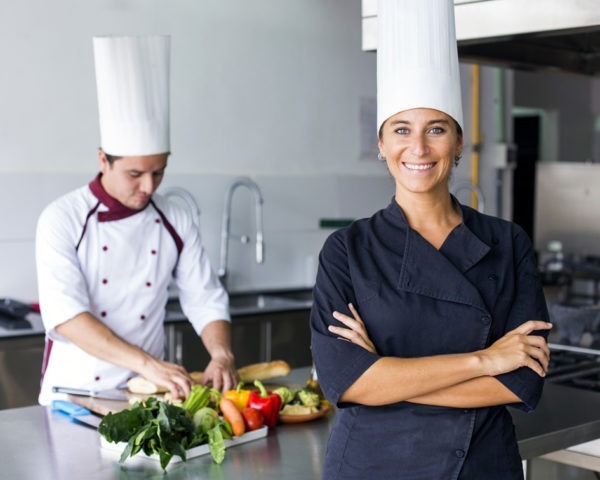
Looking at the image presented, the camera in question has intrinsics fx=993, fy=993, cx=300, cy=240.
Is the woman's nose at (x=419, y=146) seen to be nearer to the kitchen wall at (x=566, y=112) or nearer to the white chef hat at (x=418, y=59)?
the white chef hat at (x=418, y=59)

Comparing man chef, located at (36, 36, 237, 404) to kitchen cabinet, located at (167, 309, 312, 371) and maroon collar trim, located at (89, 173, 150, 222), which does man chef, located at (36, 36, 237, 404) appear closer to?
maroon collar trim, located at (89, 173, 150, 222)

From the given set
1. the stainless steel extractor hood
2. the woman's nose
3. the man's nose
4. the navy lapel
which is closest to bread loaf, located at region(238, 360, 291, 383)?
the man's nose

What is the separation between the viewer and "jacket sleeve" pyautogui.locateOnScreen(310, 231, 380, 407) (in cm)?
169

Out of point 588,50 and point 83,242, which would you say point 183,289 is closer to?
point 83,242

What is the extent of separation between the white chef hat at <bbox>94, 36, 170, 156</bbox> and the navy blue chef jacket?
47.0 inches

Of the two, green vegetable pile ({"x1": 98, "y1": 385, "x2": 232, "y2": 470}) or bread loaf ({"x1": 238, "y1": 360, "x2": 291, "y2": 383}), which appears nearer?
green vegetable pile ({"x1": 98, "y1": 385, "x2": 232, "y2": 470})

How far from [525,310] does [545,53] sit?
1.48 m

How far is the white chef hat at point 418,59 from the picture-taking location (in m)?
1.80

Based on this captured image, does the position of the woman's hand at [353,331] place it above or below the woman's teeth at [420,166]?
below

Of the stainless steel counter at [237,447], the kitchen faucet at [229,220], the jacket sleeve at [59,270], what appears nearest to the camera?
the stainless steel counter at [237,447]

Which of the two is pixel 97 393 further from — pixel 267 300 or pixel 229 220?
pixel 267 300

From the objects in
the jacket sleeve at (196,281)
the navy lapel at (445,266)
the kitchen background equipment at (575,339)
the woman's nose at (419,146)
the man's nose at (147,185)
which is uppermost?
the woman's nose at (419,146)

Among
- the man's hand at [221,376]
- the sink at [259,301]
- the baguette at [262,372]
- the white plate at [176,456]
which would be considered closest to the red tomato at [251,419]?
the white plate at [176,456]

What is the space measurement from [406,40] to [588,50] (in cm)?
141
